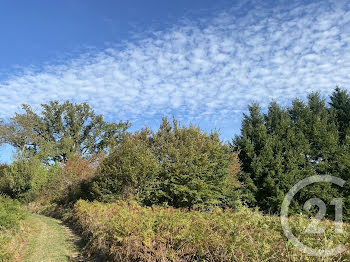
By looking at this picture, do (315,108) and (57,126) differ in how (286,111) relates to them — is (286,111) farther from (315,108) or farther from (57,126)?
(57,126)

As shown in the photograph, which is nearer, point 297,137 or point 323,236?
point 323,236

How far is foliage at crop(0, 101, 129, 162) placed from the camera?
127 feet

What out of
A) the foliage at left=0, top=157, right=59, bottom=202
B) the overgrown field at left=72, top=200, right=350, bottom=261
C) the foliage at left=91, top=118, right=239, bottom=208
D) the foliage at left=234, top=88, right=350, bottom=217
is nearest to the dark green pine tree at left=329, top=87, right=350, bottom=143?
the foliage at left=234, top=88, right=350, bottom=217

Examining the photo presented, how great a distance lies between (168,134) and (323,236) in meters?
18.3

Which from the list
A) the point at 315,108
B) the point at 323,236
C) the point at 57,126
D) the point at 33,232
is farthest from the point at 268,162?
the point at 57,126

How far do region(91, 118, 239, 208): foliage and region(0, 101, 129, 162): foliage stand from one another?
22974mm

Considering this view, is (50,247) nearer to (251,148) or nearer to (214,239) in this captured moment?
(214,239)

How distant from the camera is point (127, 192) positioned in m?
16.9

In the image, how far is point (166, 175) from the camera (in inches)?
695

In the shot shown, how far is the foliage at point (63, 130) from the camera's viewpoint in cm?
3875

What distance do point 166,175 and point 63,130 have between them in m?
32.3

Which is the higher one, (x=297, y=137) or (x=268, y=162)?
(x=297, y=137)

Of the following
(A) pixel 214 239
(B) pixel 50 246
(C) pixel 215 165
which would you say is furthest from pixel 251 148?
(A) pixel 214 239

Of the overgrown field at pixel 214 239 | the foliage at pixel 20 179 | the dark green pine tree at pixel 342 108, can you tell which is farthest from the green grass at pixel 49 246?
the dark green pine tree at pixel 342 108
